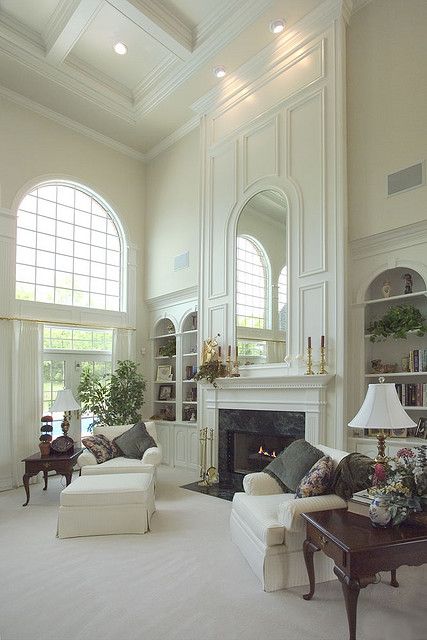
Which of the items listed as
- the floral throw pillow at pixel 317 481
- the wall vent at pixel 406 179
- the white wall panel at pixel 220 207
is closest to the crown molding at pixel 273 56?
the white wall panel at pixel 220 207

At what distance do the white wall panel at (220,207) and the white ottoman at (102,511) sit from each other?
10.8 ft

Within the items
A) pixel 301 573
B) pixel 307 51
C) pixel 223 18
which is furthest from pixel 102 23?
pixel 301 573

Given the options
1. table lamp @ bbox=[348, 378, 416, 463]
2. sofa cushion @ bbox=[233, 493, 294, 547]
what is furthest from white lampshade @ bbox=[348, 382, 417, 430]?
sofa cushion @ bbox=[233, 493, 294, 547]

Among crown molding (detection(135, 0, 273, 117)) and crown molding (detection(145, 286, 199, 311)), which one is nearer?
crown molding (detection(135, 0, 273, 117))

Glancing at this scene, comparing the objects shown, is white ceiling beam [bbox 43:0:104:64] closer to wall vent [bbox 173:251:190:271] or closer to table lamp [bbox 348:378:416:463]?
wall vent [bbox 173:251:190:271]

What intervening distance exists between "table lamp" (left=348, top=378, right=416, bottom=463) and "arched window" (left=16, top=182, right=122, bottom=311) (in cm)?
558

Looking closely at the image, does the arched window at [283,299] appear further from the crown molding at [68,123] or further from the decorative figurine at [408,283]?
the crown molding at [68,123]

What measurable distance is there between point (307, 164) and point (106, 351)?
14.8 feet

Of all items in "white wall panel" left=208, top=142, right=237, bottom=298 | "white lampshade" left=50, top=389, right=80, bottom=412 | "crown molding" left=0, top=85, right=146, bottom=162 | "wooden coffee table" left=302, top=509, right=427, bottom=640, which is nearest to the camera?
"wooden coffee table" left=302, top=509, right=427, bottom=640

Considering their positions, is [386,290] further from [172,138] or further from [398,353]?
[172,138]

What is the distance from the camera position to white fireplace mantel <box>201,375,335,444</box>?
16.7 feet

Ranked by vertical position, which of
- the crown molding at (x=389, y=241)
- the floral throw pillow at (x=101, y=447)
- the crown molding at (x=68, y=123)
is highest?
the crown molding at (x=68, y=123)

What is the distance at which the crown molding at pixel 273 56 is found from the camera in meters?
5.40

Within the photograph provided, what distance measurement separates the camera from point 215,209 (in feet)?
22.5
